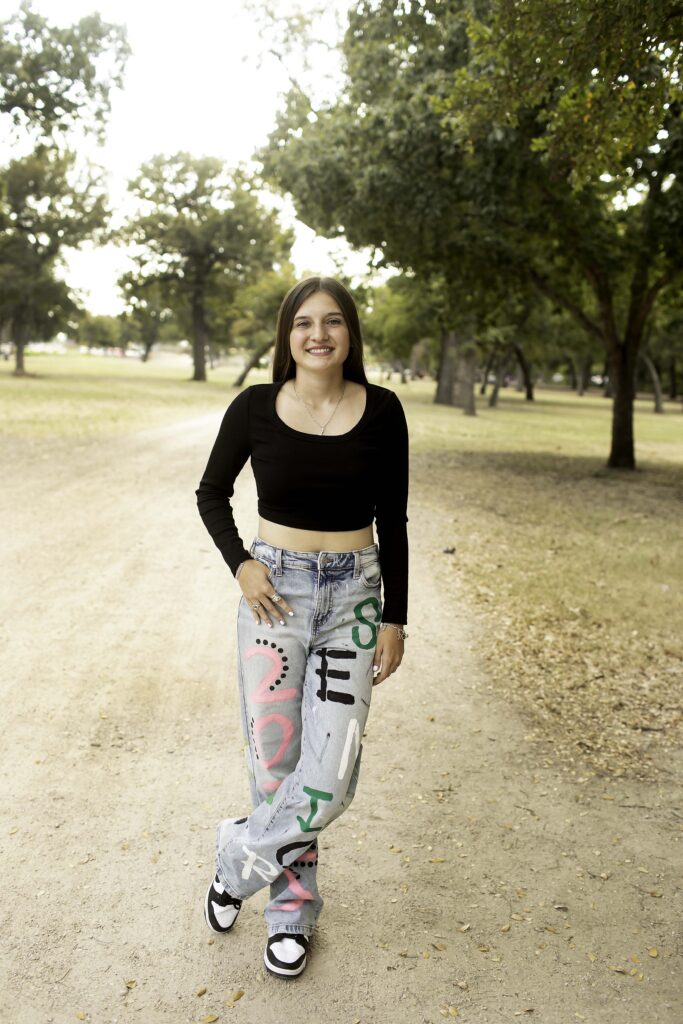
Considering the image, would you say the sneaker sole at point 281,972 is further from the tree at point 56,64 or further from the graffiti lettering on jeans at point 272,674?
the tree at point 56,64

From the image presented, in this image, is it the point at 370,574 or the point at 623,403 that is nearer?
the point at 370,574

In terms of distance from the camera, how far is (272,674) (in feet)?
8.93

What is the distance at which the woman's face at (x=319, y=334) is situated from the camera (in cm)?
274

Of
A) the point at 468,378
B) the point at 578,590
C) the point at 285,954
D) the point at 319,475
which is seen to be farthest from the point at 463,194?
the point at 468,378

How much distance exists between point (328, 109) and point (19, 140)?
9.24 metres

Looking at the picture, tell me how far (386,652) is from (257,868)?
79cm

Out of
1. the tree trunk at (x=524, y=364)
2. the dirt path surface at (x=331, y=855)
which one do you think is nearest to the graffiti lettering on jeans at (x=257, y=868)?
the dirt path surface at (x=331, y=855)

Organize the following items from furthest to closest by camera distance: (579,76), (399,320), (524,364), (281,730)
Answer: (524,364), (399,320), (579,76), (281,730)

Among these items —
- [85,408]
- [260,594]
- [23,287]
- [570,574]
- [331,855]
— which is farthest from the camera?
[23,287]

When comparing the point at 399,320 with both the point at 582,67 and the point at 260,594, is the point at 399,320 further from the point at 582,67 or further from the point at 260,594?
the point at 260,594

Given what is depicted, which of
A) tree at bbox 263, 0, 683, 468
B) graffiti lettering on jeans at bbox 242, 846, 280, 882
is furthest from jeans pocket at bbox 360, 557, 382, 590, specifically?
tree at bbox 263, 0, 683, 468

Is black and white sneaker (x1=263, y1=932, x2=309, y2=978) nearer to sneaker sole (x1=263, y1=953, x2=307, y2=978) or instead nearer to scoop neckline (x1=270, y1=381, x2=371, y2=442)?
sneaker sole (x1=263, y1=953, x2=307, y2=978)

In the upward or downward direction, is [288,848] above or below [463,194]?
below

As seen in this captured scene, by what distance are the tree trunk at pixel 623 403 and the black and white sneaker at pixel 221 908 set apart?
1584 centimetres
